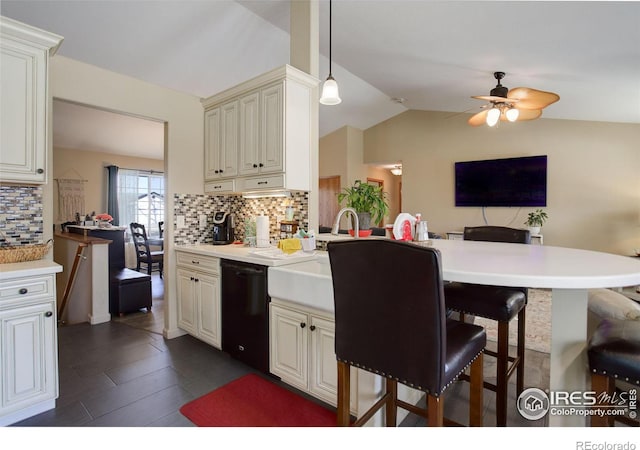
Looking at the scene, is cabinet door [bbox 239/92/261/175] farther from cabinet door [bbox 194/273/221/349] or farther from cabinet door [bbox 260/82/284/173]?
cabinet door [bbox 194/273/221/349]

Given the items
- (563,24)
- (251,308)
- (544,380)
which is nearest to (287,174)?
(251,308)

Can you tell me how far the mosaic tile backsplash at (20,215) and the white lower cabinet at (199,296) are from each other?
3.48 ft

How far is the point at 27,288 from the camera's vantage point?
1.81 meters

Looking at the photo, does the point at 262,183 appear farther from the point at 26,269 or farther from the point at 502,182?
the point at 502,182

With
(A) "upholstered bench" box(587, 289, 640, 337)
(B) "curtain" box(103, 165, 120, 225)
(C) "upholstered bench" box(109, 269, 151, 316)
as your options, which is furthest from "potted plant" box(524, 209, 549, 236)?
(B) "curtain" box(103, 165, 120, 225)

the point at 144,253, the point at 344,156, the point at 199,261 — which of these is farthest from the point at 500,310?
the point at 144,253

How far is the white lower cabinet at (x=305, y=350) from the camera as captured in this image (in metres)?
1.78

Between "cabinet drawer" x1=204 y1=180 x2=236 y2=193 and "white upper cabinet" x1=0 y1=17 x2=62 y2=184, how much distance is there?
1.30 metres

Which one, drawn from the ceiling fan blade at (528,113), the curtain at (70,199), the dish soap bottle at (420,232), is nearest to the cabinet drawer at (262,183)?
the dish soap bottle at (420,232)

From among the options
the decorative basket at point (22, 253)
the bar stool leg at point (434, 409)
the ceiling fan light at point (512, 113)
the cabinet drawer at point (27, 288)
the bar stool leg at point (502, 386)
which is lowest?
the bar stool leg at point (502, 386)

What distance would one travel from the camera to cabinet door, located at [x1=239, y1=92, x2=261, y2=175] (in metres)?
2.67

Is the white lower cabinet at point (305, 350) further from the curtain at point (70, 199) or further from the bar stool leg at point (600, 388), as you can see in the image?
the curtain at point (70, 199)

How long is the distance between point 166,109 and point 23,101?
1.19m

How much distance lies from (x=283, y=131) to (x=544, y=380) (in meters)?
2.62
